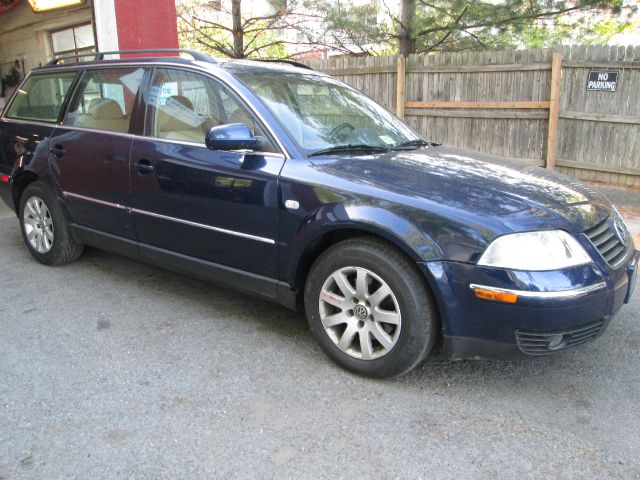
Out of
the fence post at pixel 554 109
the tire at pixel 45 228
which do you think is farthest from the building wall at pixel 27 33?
the fence post at pixel 554 109

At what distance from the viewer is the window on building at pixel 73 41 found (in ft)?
32.0

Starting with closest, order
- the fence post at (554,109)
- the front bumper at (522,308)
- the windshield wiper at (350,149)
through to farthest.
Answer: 1. the front bumper at (522,308)
2. the windshield wiper at (350,149)
3. the fence post at (554,109)

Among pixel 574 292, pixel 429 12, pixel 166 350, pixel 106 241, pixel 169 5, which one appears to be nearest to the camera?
pixel 574 292

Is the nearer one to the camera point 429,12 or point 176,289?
point 176,289

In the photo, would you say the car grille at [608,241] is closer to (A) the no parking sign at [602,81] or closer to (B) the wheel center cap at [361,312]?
(B) the wheel center cap at [361,312]

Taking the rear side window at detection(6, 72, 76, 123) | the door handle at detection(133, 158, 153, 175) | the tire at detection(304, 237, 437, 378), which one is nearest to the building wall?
the rear side window at detection(6, 72, 76, 123)

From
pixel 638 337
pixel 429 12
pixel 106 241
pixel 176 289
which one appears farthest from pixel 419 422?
pixel 429 12

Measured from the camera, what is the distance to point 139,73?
A: 4004 mm

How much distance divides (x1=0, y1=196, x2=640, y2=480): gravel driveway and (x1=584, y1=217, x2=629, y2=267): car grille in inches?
27.9

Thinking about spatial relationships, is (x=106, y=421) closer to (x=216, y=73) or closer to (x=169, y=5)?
(x=216, y=73)

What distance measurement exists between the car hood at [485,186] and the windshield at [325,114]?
9.3 inches

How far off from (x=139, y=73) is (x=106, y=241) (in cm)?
131

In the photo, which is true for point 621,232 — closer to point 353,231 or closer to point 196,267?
point 353,231

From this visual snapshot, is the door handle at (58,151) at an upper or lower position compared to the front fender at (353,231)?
upper
